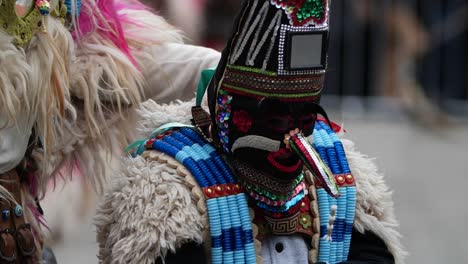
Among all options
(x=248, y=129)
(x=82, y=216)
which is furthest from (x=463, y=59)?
(x=248, y=129)

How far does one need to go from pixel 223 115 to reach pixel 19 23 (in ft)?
1.50

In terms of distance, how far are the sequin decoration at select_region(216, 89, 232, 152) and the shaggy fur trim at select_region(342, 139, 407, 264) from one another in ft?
1.03

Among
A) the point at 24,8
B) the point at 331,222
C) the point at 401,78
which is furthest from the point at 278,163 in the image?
the point at 401,78

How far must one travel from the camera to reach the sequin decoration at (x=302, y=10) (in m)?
1.89

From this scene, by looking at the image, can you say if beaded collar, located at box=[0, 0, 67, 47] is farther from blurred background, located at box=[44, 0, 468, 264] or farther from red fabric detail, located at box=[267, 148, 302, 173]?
blurred background, located at box=[44, 0, 468, 264]

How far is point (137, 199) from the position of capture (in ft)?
6.48

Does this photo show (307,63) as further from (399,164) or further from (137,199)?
(399,164)

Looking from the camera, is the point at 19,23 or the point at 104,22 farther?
the point at 104,22

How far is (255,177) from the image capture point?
77.5 inches

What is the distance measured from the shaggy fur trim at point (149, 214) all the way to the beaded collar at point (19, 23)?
0.33 metres

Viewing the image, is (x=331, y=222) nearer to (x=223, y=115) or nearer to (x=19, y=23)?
(x=223, y=115)

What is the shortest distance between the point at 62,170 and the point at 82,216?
1262mm

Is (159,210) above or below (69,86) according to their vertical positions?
below

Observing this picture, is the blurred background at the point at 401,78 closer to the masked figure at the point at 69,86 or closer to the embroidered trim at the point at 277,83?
the masked figure at the point at 69,86
